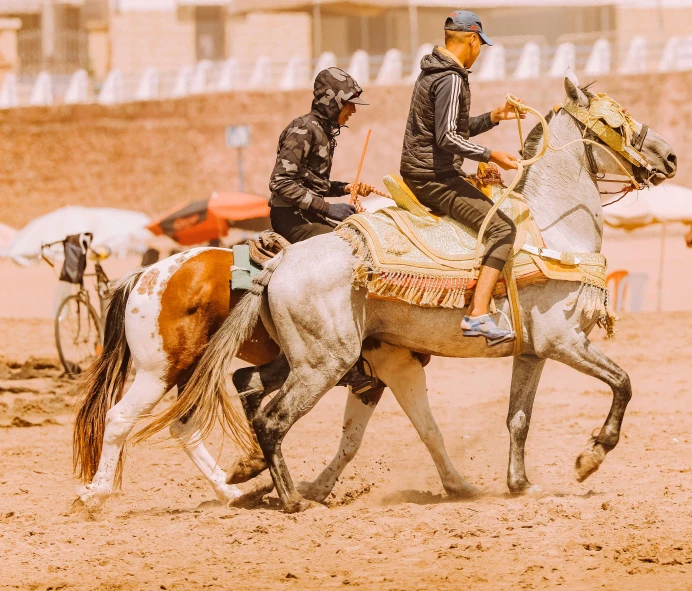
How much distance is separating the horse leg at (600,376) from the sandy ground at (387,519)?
30cm

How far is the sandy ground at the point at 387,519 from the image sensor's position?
20.2ft

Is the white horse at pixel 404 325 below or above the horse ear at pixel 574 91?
below

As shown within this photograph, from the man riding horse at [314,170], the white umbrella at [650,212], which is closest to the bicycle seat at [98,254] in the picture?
the white umbrella at [650,212]

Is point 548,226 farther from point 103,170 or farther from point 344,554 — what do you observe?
point 103,170

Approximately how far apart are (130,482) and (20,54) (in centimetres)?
4304

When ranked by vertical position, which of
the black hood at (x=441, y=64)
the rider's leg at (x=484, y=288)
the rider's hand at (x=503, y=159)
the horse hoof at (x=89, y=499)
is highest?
the black hood at (x=441, y=64)

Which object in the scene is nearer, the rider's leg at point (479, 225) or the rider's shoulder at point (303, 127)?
the rider's leg at point (479, 225)

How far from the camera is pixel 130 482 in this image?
29.9ft

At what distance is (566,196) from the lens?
770 cm

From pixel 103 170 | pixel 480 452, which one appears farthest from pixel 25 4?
pixel 480 452

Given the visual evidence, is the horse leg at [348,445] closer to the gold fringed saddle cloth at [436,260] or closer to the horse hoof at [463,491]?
the horse hoof at [463,491]

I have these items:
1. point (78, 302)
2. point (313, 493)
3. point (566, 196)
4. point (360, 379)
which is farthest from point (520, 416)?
point (78, 302)

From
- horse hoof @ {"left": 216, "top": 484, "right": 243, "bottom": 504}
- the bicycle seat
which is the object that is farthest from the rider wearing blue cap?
the bicycle seat

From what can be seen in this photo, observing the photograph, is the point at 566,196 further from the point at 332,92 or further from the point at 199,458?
the point at 199,458
